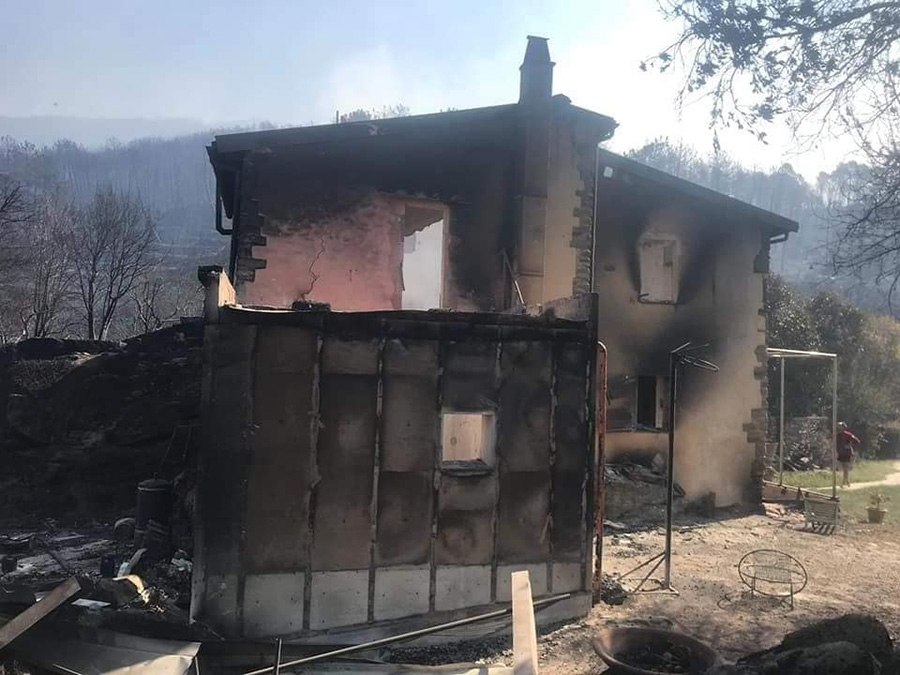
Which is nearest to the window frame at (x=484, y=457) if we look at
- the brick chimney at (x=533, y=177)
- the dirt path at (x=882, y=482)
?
the brick chimney at (x=533, y=177)

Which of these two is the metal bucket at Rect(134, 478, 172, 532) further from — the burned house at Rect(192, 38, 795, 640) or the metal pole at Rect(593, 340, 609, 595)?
the metal pole at Rect(593, 340, 609, 595)

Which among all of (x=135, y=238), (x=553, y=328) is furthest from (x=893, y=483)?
(x=135, y=238)

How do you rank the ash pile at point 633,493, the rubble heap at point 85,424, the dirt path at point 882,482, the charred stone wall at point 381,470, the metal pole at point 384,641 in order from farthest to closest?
1. the dirt path at point 882,482
2. the ash pile at point 633,493
3. the rubble heap at point 85,424
4. the charred stone wall at point 381,470
5. the metal pole at point 384,641

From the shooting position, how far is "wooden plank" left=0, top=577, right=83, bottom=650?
5.66 meters

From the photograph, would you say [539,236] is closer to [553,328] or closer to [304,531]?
[553,328]

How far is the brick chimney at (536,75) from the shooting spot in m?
11.9

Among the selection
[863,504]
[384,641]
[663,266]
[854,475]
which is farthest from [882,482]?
[384,641]

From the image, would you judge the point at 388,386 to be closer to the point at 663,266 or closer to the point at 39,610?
the point at 39,610

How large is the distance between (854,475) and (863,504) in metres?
5.26

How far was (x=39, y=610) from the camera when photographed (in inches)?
234

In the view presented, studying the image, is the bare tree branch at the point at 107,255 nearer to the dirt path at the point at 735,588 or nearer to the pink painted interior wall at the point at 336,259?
the pink painted interior wall at the point at 336,259

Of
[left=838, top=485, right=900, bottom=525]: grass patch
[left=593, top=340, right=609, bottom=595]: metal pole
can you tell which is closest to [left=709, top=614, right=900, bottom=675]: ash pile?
[left=593, top=340, right=609, bottom=595]: metal pole

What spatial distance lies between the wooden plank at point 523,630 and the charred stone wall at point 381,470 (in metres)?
0.85

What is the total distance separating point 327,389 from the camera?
6.77 meters
